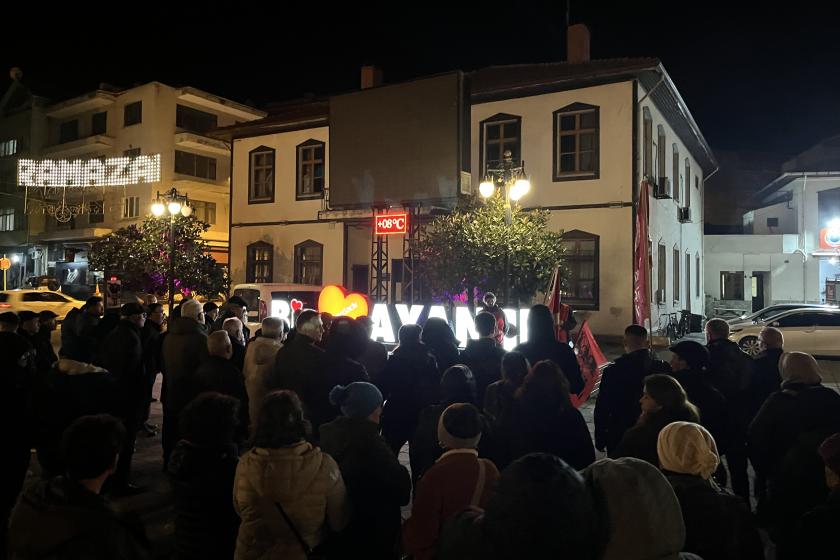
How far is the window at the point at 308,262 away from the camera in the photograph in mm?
25062

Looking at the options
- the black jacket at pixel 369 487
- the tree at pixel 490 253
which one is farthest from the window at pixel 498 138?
the black jacket at pixel 369 487

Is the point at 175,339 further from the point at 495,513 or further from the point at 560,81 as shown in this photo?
the point at 560,81

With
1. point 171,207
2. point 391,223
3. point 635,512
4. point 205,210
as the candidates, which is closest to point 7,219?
point 205,210

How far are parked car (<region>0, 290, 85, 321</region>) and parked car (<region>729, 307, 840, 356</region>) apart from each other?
859 inches

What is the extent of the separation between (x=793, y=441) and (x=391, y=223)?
15.9 m

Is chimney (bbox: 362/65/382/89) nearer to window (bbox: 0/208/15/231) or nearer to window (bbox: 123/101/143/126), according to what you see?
window (bbox: 123/101/143/126)

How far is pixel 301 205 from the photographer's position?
83.4ft

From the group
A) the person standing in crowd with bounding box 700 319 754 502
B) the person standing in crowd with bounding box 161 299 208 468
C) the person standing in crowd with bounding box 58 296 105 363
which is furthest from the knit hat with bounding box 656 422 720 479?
the person standing in crowd with bounding box 58 296 105 363

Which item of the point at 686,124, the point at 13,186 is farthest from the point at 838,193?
A: the point at 13,186

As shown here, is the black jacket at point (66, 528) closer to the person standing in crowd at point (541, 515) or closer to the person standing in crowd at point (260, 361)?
the person standing in crowd at point (541, 515)

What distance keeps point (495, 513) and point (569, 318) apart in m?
8.15

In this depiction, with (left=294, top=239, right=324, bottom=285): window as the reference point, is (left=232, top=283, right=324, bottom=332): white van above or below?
below

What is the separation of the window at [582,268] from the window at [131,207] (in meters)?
25.1

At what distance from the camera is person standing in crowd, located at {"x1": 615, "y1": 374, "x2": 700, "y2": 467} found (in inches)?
140
